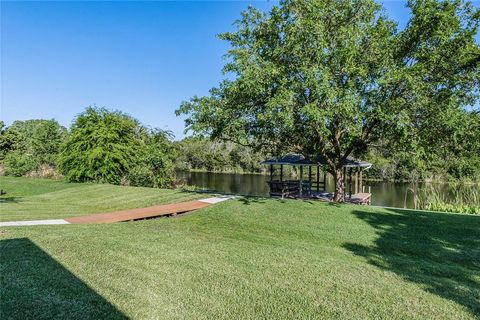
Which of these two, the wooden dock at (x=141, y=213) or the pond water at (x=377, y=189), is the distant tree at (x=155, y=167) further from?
the wooden dock at (x=141, y=213)

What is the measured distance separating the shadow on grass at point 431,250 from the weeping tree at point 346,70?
106 inches

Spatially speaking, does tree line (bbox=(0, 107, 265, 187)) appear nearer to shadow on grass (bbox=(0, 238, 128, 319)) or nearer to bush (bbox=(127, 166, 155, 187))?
bush (bbox=(127, 166, 155, 187))

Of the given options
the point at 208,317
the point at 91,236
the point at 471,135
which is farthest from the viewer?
the point at 471,135

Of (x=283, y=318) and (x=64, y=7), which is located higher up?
(x=64, y=7)

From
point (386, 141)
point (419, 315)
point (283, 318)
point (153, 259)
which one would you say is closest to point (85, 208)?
point (153, 259)

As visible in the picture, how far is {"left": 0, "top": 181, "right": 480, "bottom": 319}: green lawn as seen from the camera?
3.50 m

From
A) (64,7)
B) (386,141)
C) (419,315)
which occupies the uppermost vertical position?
(64,7)

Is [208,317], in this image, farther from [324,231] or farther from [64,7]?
[64,7]

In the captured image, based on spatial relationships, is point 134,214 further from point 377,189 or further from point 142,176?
point 377,189

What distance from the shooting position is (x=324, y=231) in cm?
813

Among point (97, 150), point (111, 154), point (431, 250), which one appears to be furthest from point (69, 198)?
point (431, 250)

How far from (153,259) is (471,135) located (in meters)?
11.0

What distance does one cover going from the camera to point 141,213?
1010cm

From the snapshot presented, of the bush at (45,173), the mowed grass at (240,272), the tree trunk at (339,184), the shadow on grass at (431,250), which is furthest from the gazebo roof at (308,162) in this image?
the bush at (45,173)
